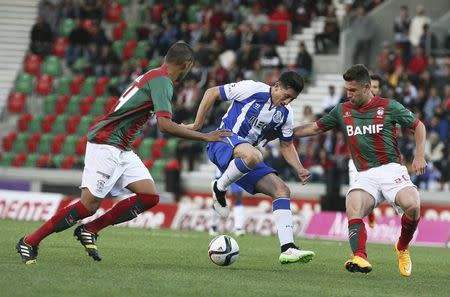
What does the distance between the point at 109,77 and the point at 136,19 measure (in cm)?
301

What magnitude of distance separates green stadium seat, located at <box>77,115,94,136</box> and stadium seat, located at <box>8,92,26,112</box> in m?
2.68

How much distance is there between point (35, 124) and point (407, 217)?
874 inches

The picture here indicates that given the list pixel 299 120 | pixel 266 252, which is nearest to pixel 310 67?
pixel 299 120

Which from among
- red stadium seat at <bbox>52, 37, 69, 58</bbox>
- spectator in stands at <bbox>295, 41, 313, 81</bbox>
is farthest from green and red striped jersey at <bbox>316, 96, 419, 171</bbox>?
red stadium seat at <bbox>52, 37, 69, 58</bbox>

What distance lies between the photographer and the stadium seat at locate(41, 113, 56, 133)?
33500 mm

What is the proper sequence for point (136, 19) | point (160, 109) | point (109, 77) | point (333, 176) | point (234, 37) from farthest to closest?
point (136, 19)
point (109, 77)
point (234, 37)
point (333, 176)
point (160, 109)

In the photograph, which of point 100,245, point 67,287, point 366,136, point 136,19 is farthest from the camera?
point 136,19

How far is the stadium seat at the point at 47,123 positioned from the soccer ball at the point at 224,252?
20858mm

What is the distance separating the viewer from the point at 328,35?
31016 mm

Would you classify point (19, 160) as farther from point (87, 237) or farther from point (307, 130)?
point (307, 130)

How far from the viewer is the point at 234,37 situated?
3162 cm

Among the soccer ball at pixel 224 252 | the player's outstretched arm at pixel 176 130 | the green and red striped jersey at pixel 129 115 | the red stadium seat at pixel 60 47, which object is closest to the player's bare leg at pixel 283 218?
the soccer ball at pixel 224 252

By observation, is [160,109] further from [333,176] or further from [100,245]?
[333,176]

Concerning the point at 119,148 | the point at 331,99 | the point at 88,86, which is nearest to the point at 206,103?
the point at 119,148
